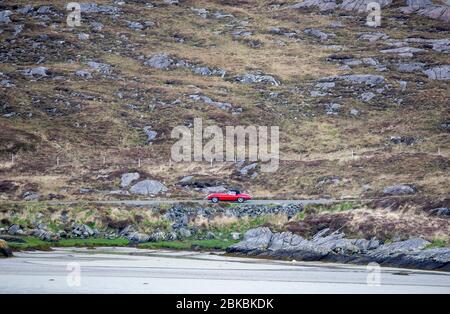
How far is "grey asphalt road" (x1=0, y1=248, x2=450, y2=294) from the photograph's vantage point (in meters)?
36.0

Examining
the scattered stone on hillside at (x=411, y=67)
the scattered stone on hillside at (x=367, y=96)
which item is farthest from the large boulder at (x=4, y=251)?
the scattered stone on hillside at (x=411, y=67)

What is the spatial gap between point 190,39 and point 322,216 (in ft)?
268

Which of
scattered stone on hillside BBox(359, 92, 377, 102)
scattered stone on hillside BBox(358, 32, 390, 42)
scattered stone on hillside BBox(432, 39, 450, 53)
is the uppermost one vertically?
scattered stone on hillside BBox(432, 39, 450, 53)

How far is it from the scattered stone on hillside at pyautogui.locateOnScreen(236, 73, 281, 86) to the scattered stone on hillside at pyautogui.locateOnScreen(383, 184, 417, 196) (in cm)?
4918

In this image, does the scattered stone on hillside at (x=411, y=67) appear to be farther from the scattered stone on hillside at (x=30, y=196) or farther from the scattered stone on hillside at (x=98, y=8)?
the scattered stone on hillside at (x=30, y=196)

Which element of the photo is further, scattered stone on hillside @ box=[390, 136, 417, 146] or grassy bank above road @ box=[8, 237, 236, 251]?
scattered stone on hillside @ box=[390, 136, 417, 146]

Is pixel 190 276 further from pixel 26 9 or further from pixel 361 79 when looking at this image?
pixel 26 9

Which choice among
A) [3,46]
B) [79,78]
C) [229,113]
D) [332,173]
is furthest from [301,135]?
[3,46]

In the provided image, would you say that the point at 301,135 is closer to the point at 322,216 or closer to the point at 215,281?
the point at 322,216

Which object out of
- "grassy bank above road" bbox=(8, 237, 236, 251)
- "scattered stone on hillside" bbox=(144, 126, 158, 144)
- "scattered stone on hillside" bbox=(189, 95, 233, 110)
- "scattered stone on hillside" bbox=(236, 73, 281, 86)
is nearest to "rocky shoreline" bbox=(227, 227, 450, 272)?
"grassy bank above road" bbox=(8, 237, 236, 251)

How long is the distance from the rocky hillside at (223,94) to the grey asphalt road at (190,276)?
16.6 meters

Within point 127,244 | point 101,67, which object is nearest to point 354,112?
point 101,67

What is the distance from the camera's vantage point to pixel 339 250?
2063 inches

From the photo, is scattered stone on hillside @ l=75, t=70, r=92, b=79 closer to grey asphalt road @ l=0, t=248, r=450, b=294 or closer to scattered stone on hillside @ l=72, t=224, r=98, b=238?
scattered stone on hillside @ l=72, t=224, r=98, b=238
